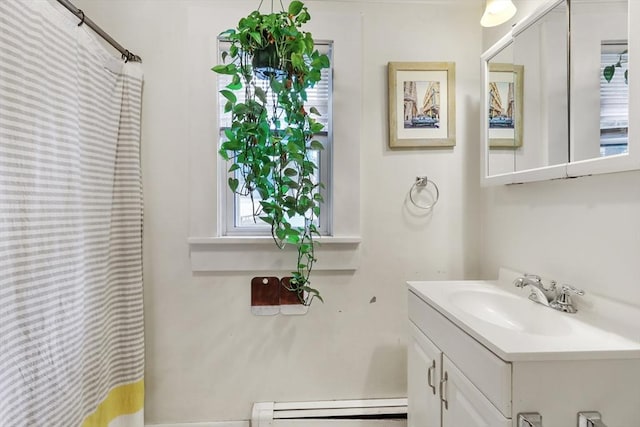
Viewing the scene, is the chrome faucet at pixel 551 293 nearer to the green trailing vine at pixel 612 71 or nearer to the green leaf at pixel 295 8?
the green trailing vine at pixel 612 71

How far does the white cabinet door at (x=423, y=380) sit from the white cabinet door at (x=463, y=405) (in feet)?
0.15

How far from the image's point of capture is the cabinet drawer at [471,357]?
2.42 ft

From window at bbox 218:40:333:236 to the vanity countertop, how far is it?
59cm

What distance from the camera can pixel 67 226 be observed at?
108 centimetres

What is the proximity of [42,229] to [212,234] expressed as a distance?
2.03 ft

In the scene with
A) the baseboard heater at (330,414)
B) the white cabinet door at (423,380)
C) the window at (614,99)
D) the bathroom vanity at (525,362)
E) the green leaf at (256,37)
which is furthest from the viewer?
the baseboard heater at (330,414)

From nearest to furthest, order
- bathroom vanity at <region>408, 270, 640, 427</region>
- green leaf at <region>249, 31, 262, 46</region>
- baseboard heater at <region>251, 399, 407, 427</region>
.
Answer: bathroom vanity at <region>408, 270, 640, 427</region> → green leaf at <region>249, 31, 262, 46</region> → baseboard heater at <region>251, 399, 407, 427</region>

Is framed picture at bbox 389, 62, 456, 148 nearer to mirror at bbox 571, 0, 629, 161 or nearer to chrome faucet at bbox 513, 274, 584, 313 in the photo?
mirror at bbox 571, 0, 629, 161

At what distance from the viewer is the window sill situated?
1492 mm

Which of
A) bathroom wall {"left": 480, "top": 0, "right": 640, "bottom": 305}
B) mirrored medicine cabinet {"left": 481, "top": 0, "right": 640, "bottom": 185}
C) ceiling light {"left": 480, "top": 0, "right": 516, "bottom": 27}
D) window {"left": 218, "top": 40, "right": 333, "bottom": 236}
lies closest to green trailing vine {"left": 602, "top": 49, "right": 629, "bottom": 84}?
mirrored medicine cabinet {"left": 481, "top": 0, "right": 640, "bottom": 185}

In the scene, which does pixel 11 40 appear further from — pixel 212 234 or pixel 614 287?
pixel 614 287

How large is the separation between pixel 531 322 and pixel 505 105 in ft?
2.70

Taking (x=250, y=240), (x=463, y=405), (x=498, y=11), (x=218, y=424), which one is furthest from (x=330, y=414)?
(x=498, y=11)

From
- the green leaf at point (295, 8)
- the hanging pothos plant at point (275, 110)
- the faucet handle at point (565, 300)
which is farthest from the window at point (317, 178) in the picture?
the faucet handle at point (565, 300)
